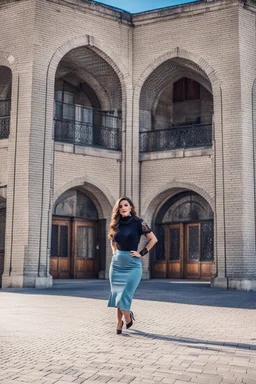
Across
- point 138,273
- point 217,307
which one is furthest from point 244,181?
point 138,273

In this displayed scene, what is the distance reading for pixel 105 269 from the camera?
810 inches

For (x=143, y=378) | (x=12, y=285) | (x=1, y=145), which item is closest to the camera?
(x=143, y=378)

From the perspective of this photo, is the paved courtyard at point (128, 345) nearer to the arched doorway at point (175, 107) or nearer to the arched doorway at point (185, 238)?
the arched doorway at point (185, 238)

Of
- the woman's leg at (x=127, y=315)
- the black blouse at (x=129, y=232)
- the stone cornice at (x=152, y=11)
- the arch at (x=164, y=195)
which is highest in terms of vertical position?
the stone cornice at (x=152, y=11)

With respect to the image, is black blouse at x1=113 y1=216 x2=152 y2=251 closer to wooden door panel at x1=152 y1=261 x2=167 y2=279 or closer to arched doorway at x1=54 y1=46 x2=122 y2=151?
arched doorway at x1=54 y1=46 x2=122 y2=151

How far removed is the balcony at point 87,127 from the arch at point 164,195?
220 centimetres

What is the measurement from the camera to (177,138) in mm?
20453

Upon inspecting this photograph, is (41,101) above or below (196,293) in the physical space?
above

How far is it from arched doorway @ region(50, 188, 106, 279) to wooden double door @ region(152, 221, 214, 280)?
2.35 m

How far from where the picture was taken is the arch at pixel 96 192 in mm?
19094

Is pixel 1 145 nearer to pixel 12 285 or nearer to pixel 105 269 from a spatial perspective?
pixel 12 285

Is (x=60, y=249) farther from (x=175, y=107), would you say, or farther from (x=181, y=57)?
(x=181, y=57)

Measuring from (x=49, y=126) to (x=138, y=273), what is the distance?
38.8 feet

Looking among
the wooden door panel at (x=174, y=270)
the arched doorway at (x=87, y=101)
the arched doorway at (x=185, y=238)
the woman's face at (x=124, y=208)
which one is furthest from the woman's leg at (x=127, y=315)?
the wooden door panel at (x=174, y=270)
